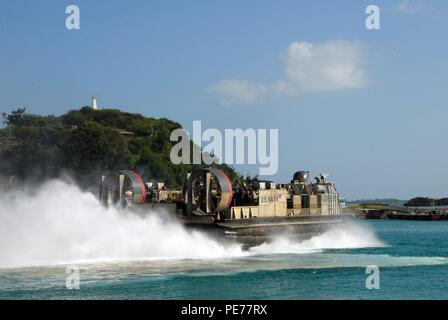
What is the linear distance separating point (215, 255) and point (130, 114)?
232 feet

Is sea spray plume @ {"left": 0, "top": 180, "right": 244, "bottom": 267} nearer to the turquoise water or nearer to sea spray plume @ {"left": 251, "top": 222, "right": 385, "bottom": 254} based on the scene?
the turquoise water

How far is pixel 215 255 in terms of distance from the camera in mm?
29562

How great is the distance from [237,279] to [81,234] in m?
8.57

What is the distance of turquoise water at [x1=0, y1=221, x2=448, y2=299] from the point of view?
19.3 m

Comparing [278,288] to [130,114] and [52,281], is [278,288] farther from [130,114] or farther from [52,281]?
[130,114]

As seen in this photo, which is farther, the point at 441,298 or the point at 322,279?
the point at 322,279

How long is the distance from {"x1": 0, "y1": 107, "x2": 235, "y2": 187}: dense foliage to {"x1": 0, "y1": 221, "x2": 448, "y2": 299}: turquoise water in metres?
46.7

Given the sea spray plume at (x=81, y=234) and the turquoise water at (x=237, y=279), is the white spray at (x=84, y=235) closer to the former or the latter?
the sea spray plume at (x=81, y=234)

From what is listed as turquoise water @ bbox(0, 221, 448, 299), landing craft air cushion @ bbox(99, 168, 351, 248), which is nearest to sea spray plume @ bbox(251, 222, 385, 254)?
landing craft air cushion @ bbox(99, 168, 351, 248)

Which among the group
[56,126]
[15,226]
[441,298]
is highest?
[56,126]

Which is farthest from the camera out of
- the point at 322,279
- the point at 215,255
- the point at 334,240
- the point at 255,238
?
the point at 334,240

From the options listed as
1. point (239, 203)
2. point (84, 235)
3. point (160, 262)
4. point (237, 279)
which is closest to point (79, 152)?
point (239, 203)

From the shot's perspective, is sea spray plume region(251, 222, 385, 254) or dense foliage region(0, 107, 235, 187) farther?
dense foliage region(0, 107, 235, 187)
